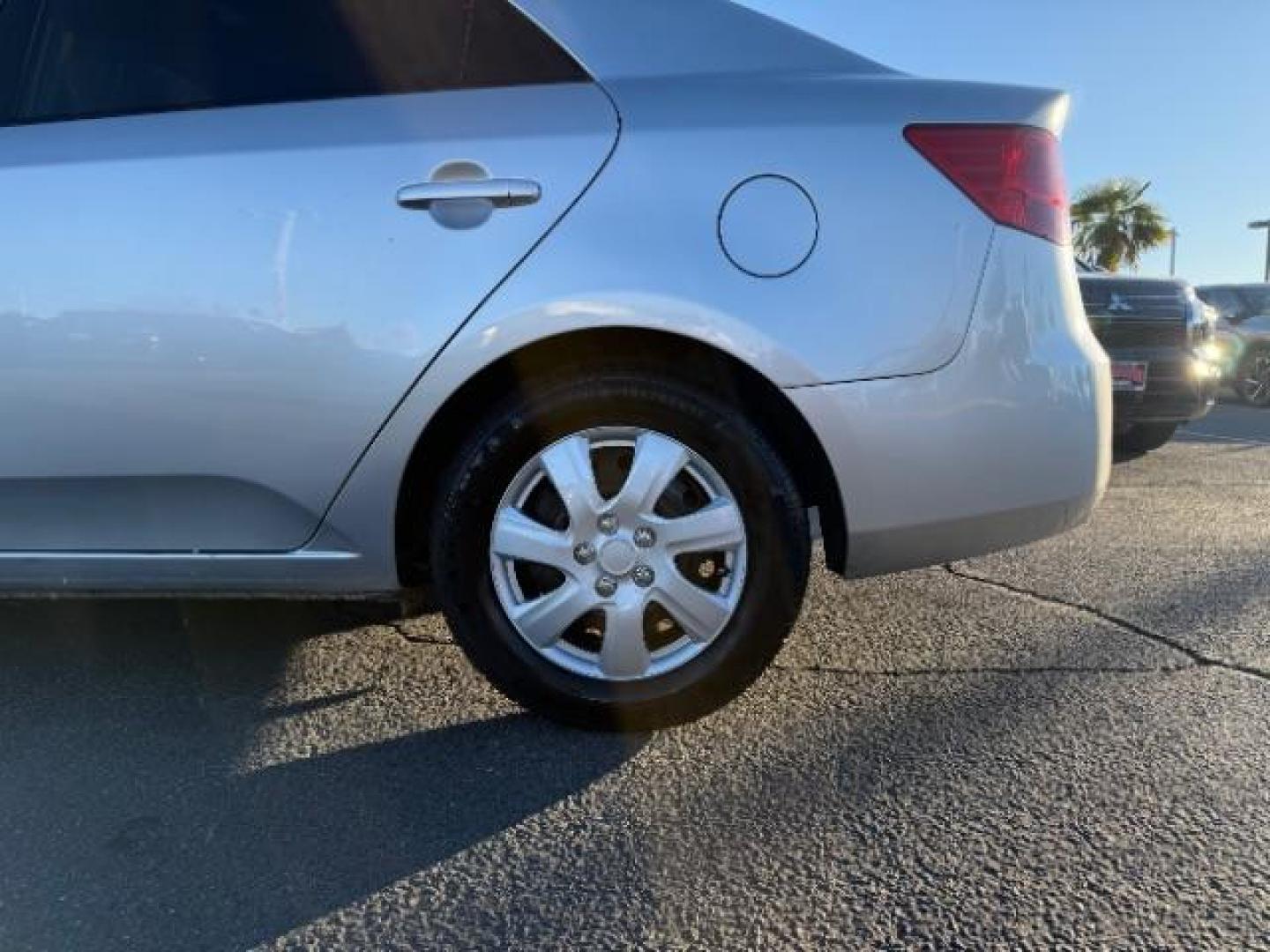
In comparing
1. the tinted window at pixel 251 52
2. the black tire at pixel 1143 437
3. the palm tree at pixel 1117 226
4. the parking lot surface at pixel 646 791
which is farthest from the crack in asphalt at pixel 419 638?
the palm tree at pixel 1117 226

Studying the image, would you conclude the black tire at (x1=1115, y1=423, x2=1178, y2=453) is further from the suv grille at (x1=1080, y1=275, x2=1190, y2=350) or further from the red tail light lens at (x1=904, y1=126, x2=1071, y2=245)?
the red tail light lens at (x1=904, y1=126, x2=1071, y2=245)

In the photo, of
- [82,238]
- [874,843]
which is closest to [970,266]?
[874,843]

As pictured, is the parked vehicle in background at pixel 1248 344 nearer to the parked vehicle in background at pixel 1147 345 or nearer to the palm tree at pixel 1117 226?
the parked vehicle in background at pixel 1147 345

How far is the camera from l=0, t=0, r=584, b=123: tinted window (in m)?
2.34

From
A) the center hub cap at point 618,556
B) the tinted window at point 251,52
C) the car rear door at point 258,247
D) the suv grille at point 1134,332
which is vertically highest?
the tinted window at point 251,52

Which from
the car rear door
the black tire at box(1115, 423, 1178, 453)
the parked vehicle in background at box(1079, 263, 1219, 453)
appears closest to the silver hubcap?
the car rear door

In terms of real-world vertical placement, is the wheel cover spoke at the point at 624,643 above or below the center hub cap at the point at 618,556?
below

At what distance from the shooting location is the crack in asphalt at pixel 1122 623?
272 cm

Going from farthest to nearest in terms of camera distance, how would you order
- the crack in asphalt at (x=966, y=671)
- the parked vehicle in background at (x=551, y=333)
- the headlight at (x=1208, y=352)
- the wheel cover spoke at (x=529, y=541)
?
the headlight at (x=1208, y=352)
the crack in asphalt at (x=966, y=671)
the wheel cover spoke at (x=529, y=541)
the parked vehicle in background at (x=551, y=333)

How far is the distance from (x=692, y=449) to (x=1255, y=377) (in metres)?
12.1

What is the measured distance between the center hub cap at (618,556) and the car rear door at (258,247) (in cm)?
57

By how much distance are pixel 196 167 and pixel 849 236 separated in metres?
1.47

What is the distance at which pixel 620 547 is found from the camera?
89.1 inches

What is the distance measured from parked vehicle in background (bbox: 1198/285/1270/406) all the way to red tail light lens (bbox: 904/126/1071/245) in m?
11.0
